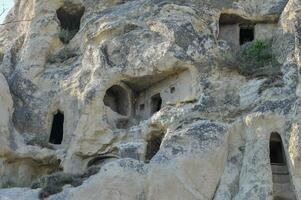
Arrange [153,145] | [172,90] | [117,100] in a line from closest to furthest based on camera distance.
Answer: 1. [153,145]
2. [172,90]
3. [117,100]

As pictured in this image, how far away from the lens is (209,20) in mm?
18109

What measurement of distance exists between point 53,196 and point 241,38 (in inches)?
349

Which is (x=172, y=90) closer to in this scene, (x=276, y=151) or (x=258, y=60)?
(x=258, y=60)

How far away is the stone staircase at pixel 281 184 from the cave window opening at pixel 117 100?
5.67 metres

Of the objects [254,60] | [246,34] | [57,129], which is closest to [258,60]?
[254,60]

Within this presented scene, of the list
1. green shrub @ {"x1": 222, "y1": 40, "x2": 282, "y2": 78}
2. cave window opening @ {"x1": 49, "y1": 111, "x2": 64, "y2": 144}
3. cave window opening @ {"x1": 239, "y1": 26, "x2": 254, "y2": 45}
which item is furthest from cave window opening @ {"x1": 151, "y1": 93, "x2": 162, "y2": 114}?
cave window opening @ {"x1": 239, "y1": 26, "x2": 254, "y2": 45}

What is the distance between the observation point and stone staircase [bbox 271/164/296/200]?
1372 cm

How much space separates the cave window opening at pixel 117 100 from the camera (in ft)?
60.4

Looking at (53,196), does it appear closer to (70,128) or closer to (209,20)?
(70,128)

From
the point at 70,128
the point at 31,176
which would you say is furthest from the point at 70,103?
the point at 31,176

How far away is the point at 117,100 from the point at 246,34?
472 centimetres

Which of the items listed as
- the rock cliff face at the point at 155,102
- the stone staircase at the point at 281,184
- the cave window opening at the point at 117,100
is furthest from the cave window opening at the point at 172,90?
the stone staircase at the point at 281,184

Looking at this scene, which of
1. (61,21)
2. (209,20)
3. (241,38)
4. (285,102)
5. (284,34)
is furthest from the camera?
(61,21)

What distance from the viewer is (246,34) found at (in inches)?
766
